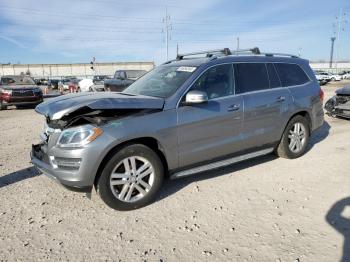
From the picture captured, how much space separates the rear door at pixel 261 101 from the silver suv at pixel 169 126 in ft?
0.05

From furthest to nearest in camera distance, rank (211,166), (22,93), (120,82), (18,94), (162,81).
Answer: (120,82) < (22,93) < (18,94) < (162,81) < (211,166)

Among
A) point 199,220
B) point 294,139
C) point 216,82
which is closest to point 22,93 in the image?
point 216,82

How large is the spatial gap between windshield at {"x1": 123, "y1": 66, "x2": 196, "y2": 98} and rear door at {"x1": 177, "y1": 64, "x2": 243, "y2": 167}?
0.25 metres

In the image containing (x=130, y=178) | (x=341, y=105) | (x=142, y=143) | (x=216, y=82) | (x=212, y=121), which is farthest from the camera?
(x=341, y=105)

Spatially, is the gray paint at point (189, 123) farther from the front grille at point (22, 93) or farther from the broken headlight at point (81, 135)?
the front grille at point (22, 93)

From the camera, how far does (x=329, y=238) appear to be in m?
3.25

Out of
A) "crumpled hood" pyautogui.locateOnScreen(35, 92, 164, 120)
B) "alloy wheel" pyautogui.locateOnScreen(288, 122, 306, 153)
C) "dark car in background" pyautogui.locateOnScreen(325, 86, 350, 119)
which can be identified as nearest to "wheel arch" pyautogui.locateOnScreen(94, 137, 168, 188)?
"crumpled hood" pyautogui.locateOnScreen(35, 92, 164, 120)

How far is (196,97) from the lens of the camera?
13.4 ft

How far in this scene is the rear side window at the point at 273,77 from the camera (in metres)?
5.42

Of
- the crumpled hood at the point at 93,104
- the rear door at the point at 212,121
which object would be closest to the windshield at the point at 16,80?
the crumpled hood at the point at 93,104

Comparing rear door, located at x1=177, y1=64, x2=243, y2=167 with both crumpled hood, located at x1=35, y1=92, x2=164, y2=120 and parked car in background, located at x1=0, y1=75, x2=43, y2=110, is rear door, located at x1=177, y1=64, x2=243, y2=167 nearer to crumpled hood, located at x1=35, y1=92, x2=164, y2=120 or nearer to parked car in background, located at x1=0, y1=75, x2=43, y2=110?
crumpled hood, located at x1=35, y1=92, x2=164, y2=120

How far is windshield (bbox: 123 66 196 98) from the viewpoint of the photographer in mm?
4449

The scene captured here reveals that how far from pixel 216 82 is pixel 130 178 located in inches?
73.2

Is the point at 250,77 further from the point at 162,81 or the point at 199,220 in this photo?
the point at 199,220
